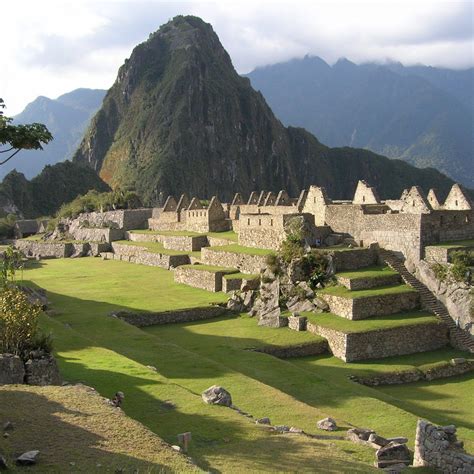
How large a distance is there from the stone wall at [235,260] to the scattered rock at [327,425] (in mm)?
16007

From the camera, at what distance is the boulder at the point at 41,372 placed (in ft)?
48.5

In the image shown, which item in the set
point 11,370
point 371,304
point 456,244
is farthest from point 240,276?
point 11,370

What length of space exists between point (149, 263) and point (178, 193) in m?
150

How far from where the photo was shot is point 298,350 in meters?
23.1

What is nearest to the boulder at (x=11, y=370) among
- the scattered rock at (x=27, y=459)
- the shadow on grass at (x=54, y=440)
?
the shadow on grass at (x=54, y=440)

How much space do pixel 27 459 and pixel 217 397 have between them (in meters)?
5.59

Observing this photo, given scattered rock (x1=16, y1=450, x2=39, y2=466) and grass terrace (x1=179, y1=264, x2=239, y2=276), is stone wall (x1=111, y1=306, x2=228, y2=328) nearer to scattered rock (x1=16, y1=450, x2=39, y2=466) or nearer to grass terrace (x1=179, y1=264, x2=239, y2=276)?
grass terrace (x1=179, y1=264, x2=239, y2=276)

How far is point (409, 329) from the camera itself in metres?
23.6

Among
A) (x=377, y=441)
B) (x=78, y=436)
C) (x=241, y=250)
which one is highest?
(x=241, y=250)

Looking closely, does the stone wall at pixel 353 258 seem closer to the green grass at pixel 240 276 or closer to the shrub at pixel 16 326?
the green grass at pixel 240 276

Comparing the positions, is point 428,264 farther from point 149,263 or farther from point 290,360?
point 149,263

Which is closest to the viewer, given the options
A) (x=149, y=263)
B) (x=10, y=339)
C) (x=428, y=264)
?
(x=10, y=339)

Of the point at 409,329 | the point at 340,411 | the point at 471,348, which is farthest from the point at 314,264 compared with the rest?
the point at 340,411

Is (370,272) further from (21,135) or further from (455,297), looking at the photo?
(21,135)
